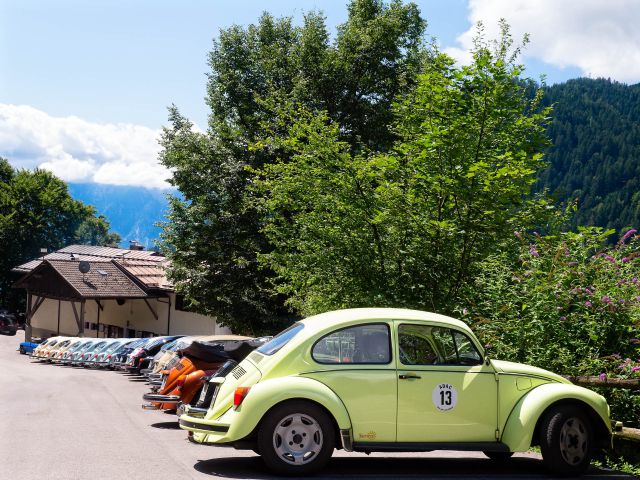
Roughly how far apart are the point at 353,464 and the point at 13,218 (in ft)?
258

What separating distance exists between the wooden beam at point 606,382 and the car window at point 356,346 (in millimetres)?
3044

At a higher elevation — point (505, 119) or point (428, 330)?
point (505, 119)

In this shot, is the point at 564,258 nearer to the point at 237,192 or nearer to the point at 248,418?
the point at 248,418

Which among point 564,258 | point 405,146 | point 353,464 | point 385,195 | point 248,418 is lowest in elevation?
Result: point 353,464

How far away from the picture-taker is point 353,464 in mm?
9047

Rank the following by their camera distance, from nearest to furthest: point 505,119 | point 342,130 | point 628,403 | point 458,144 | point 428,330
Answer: point 428,330 → point 628,403 → point 458,144 → point 505,119 → point 342,130

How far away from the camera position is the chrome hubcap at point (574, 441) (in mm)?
8609

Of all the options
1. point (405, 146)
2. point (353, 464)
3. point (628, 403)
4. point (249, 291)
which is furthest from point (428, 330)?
point (249, 291)

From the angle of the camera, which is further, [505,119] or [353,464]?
[505,119]

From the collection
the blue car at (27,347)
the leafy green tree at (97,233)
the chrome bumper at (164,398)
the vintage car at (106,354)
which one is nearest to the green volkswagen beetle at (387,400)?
the chrome bumper at (164,398)

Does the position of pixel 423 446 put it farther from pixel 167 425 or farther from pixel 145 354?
pixel 145 354

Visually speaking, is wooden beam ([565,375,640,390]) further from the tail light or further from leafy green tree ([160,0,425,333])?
leafy green tree ([160,0,425,333])

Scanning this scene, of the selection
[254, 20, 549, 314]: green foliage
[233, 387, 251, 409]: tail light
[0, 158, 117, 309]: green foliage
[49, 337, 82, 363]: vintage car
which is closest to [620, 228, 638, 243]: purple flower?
→ [254, 20, 549, 314]: green foliage

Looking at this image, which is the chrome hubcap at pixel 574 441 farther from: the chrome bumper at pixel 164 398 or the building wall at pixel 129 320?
the building wall at pixel 129 320
